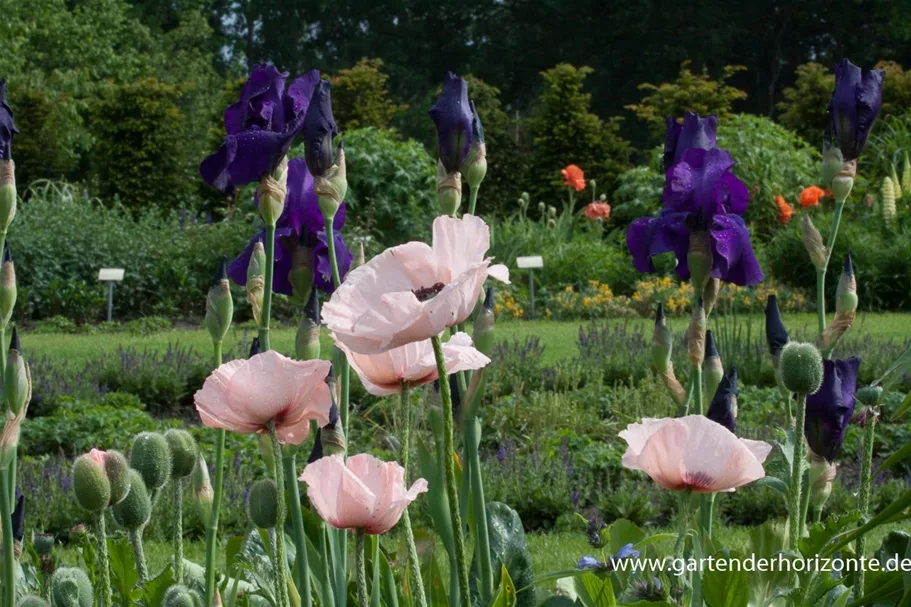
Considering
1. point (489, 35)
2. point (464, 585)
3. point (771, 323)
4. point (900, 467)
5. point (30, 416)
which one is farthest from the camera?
point (489, 35)

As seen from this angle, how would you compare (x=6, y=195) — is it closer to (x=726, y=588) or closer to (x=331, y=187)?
(x=331, y=187)

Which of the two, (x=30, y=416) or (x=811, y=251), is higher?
(x=811, y=251)

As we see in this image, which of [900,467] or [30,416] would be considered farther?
[30,416]

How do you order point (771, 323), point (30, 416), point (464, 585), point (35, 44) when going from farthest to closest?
point (35, 44)
point (30, 416)
point (771, 323)
point (464, 585)

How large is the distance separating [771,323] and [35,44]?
16925 mm

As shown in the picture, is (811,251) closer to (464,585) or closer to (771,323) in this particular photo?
(771,323)

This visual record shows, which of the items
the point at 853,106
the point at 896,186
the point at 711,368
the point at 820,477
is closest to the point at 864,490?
the point at 820,477

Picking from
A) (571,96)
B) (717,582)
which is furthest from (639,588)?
(571,96)

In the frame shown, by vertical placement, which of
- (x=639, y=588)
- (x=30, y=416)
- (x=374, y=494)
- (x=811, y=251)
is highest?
(x=811, y=251)

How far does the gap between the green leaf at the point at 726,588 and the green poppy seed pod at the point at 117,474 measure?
522mm

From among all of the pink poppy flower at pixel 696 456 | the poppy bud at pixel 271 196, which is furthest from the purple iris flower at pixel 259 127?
the pink poppy flower at pixel 696 456

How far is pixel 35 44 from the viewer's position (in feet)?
53.8

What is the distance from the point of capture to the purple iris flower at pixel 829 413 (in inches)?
46.7

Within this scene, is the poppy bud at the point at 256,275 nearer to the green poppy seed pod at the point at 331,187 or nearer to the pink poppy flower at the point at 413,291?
the green poppy seed pod at the point at 331,187
